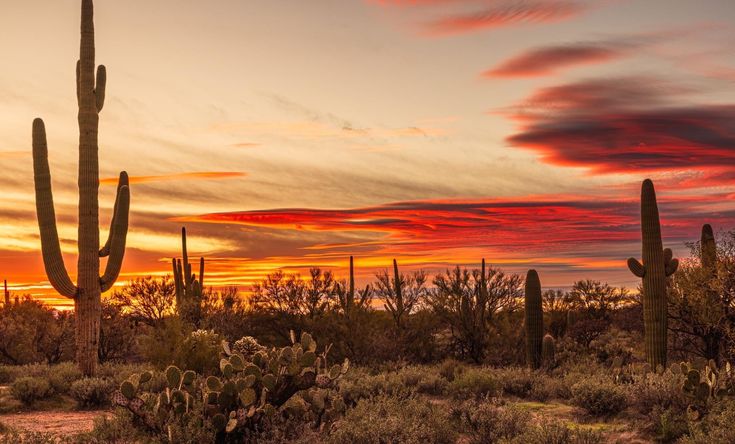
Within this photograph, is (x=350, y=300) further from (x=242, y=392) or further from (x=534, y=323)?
(x=242, y=392)

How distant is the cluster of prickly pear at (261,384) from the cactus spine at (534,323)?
15.0 m

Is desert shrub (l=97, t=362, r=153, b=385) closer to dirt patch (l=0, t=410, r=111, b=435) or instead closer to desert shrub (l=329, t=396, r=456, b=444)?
dirt patch (l=0, t=410, r=111, b=435)

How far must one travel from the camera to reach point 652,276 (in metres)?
20.4

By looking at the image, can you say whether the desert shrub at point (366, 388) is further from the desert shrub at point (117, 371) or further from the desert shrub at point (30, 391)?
the desert shrub at point (30, 391)

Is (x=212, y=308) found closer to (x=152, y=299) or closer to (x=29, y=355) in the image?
(x=152, y=299)

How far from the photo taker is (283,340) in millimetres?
29859

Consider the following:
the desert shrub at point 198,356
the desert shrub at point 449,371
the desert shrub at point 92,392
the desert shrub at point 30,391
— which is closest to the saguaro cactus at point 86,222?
the desert shrub at point 30,391

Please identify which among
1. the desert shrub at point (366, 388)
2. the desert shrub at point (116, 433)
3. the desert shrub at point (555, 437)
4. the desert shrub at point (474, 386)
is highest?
the desert shrub at point (116, 433)

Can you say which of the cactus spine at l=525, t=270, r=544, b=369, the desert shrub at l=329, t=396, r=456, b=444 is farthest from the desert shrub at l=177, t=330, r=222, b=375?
the cactus spine at l=525, t=270, r=544, b=369

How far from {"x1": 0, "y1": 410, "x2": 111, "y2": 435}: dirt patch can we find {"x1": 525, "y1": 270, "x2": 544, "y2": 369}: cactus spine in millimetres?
14177

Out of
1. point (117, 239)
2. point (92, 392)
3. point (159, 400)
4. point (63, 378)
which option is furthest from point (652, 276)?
point (63, 378)

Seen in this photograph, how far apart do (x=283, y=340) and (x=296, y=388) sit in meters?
19.4

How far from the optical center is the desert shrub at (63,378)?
62.5 ft

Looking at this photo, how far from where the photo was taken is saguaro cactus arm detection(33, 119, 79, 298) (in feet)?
63.2
